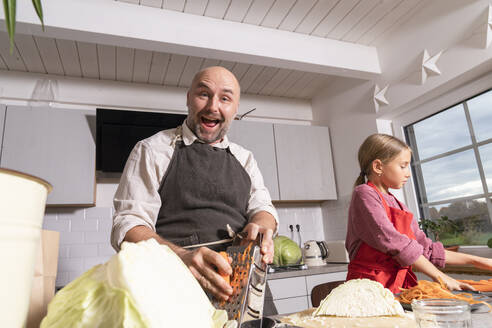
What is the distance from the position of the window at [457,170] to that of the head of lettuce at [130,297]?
85.6 inches

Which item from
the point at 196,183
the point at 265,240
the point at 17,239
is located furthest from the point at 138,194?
the point at 17,239

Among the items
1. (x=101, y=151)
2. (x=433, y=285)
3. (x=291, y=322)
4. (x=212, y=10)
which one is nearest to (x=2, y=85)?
(x=101, y=151)

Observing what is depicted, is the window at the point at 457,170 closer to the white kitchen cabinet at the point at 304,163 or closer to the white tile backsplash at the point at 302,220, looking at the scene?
the white kitchen cabinet at the point at 304,163

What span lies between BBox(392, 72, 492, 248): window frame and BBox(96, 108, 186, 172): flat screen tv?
1.92 metres

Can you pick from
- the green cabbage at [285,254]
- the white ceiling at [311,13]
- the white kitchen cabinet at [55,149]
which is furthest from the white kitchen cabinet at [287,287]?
the white ceiling at [311,13]

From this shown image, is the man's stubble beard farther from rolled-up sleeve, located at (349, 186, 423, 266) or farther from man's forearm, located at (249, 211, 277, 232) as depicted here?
rolled-up sleeve, located at (349, 186, 423, 266)

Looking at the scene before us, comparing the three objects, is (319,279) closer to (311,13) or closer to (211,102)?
(211,102)

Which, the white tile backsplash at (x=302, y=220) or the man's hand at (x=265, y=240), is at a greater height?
the white tile backsplash at (x=302, y=220)

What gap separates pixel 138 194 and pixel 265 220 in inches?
14.5

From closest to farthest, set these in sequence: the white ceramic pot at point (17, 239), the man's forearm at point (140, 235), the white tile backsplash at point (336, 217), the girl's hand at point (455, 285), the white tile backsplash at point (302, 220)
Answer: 1. the white ceramic pot at point (17, 239)
2. the man's forearm at point (140, 235)
3. the girl's hand at point (455, 285)
4. the white tile backsplash at point (336, 217)
5. the white tile backsplash at point (302, 220)

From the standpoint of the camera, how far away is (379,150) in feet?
4.58

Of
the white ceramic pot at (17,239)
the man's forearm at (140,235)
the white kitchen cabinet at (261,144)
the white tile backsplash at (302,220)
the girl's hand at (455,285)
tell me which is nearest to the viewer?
the white ceramic pot at (17,239)

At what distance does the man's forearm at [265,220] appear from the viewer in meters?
0.94

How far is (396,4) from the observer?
7.01ft
